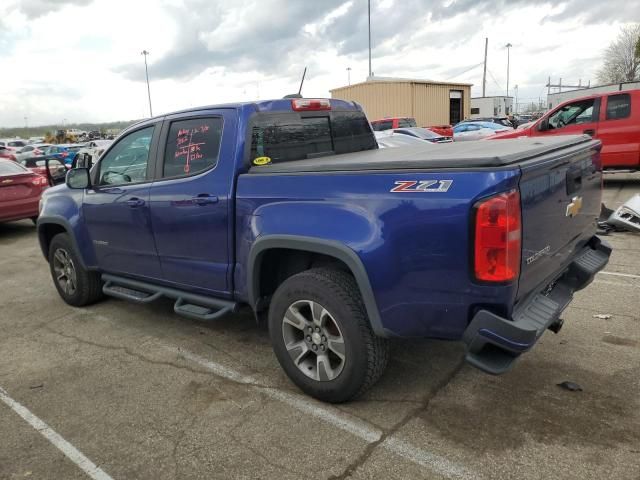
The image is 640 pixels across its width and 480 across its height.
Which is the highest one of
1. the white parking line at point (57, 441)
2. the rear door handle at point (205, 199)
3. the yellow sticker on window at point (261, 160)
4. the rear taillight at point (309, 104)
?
the rear taillight at point (309, 104)

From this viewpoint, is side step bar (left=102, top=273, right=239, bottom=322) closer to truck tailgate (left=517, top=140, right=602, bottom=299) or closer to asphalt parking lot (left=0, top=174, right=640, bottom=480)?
asphalt parking lot (left=0, top=174, right=640, bottom=480)

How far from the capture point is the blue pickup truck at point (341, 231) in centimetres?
248

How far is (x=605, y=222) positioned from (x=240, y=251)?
5956 millimetres

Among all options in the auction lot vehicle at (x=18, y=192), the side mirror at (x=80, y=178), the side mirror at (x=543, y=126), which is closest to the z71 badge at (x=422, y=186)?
the side mirror at (x=80, y=178)

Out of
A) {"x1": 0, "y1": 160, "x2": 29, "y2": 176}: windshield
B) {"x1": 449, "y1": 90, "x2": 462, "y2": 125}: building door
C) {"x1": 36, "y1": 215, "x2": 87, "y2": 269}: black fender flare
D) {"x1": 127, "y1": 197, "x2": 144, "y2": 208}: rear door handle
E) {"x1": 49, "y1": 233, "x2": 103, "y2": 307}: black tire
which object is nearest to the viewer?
{"x1": 127, "y1": 197, "x2": 144, "y2": 208}: rear door handle

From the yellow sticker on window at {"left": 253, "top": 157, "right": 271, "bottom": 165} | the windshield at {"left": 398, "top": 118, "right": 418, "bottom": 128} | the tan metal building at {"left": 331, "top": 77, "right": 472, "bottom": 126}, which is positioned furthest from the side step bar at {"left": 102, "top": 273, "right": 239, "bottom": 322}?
the tan metal building at {"left": 331, "top": 77, "right": 472, "bottom": 126}

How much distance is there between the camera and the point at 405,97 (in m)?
31.7

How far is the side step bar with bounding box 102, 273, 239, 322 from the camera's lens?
3.75 m

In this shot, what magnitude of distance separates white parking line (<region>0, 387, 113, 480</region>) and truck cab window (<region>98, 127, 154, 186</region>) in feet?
6.04

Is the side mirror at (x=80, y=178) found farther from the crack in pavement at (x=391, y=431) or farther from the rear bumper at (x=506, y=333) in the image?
the rear bumper at (x=506, y=333)

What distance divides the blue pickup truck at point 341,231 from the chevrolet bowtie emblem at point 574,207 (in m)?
0.02

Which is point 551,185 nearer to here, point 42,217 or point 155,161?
point 155,161

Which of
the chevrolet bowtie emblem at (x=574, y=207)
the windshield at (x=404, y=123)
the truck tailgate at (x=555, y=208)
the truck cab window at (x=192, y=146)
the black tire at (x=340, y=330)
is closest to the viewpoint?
the truck tailgate at (x=555, y=208)

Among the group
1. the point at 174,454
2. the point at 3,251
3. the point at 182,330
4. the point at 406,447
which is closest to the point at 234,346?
the point at 182,330
